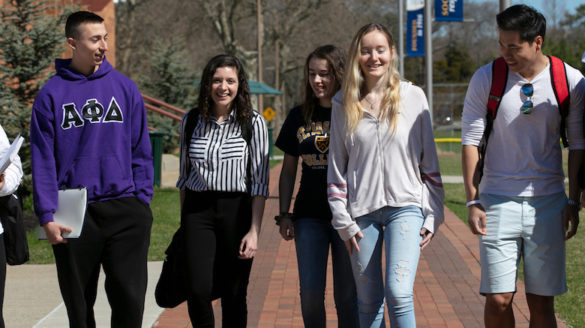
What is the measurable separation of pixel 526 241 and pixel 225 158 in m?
1.57

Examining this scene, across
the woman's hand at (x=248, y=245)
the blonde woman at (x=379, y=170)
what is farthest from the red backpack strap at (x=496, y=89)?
the woman's hand at (x=248, y=245)

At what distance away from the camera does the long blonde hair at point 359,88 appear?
12.6 feet

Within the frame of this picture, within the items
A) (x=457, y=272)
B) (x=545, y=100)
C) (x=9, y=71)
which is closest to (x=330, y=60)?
(x=545, y=100)

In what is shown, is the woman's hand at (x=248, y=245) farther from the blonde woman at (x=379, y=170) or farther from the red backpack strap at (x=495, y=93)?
the red backpack strap at (x=495, y=93)

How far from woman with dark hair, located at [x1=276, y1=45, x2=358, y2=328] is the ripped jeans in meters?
0.35

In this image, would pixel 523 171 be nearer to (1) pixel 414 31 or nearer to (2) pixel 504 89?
(2) pixel 504 89

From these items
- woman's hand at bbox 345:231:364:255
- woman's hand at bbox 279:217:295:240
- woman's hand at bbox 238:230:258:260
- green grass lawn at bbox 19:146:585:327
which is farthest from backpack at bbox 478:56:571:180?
green grass lawn at bbox 19:146:585:327

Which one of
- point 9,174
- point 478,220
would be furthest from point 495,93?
point 9,174

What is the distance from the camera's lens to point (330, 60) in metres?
4.29

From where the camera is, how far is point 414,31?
2989 cm

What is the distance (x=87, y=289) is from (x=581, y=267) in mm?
5273

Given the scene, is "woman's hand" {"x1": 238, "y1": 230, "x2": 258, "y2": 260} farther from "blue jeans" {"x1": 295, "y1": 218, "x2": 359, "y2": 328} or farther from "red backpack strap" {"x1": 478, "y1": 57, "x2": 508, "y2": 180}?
"red backpack strap" {"x1": 478, "y1": 57, "x2": 508, "y2": 180}

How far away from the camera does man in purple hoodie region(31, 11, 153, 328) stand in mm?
3826

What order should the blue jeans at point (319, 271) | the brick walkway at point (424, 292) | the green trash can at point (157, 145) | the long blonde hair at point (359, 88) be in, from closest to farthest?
the long blonde hair at point (359, 88), the blue jeans at point (319, 271), the brick walkway at point (424, 292), the green trash can at point (157, 145)
